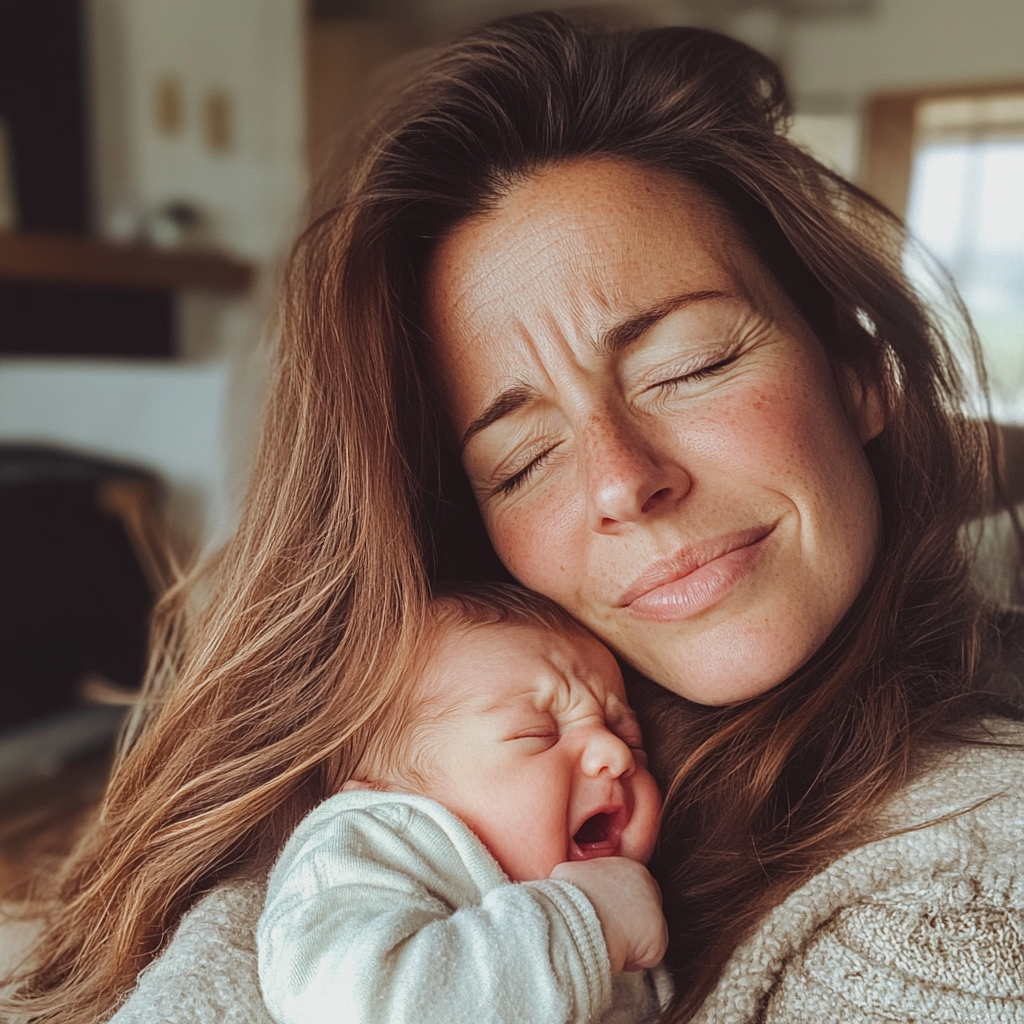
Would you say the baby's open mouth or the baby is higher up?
the baby

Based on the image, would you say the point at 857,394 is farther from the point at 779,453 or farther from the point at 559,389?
the point at 559,389

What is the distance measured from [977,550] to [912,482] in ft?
0.43

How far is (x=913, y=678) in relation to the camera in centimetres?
90

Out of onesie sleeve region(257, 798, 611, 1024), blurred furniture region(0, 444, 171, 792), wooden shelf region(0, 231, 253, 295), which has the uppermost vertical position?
onesie sleeve region(257, 798, 611, 1024)

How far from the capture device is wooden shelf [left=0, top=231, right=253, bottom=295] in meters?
4.31

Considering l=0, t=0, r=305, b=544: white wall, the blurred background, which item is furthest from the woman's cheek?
l=0, t=0, r=305, b=544: white wall

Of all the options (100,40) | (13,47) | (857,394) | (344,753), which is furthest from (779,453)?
(100,40)

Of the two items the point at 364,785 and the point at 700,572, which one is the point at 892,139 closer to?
the point at 700,572

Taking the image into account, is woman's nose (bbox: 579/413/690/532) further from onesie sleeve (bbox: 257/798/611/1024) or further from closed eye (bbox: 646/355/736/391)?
onesie sleeve (bbox: 257/798/611/1024)

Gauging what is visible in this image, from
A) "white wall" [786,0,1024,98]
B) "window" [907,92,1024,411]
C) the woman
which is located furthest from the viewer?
"window" [907,92,1024,411]

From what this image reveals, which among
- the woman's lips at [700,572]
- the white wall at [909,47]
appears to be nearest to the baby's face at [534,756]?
the woman's lips at [700,572]

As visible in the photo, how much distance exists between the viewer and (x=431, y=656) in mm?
898

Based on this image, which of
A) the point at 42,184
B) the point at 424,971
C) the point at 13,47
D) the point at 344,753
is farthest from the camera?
the point at 42,184

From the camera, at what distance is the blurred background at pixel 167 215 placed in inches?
144
